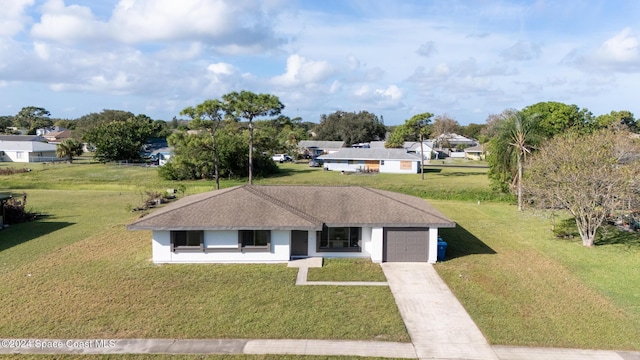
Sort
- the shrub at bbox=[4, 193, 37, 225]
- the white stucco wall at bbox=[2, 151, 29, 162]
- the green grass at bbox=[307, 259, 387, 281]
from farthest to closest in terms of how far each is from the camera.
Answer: the white stucco wall at bbox=[2, 151, 29, 162] < the shrub at bbox=[4, 193, 37, 225] < the green grass at bbox=[307, 259, 387, 281]

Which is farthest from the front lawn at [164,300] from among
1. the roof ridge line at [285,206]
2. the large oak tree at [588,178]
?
the large oak tree at [588,178]

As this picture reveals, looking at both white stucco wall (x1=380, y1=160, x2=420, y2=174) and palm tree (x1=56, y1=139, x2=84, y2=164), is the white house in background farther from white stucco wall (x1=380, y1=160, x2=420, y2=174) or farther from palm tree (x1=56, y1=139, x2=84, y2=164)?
palm tree (x1=56, y1=139, x2=84, y2=164)

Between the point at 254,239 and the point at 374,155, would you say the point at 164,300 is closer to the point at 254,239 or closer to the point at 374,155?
the point at 254,239

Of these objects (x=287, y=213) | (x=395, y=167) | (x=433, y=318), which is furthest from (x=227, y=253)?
(x=395, y=167)

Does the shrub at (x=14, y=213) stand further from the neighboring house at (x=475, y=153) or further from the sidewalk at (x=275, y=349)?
the neighboring house at (x=475, y=153)

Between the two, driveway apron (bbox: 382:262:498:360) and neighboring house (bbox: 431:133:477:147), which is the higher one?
neighboring house (bbox: 431:133:477:147)

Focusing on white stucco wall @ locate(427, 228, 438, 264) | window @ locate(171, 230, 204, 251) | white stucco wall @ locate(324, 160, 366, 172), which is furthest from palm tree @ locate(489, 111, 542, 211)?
white stucco wall @ locate(324, 160, 366, 172)

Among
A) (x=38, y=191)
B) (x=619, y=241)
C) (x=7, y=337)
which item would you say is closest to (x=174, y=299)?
(x=7, y=337)
